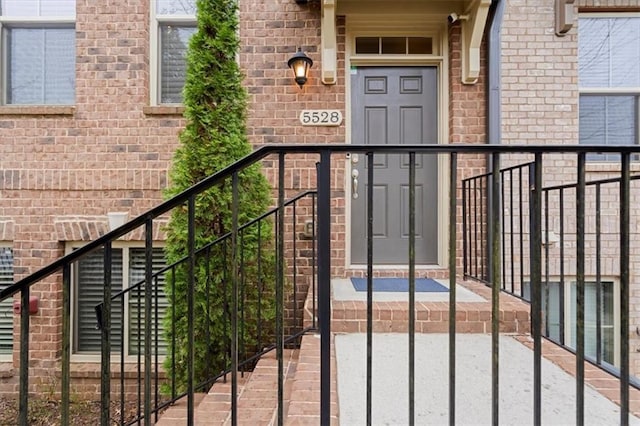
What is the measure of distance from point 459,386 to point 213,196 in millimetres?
1980

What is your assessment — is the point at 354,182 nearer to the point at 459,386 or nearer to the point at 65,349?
the point at 459,386

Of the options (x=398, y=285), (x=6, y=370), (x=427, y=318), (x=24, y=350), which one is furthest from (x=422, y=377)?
(x=6, y=370)

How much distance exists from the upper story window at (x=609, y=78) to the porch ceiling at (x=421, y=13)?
1159 millimetres

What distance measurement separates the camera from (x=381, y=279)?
3500mm

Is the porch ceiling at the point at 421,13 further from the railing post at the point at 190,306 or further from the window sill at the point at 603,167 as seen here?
the railing post at the point at 190,306

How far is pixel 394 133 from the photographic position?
381cm

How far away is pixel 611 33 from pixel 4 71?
236 inches

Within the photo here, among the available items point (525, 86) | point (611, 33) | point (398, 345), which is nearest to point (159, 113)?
point (398, 345)

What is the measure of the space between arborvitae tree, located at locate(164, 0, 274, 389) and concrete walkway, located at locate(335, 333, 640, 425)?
916 millimetres

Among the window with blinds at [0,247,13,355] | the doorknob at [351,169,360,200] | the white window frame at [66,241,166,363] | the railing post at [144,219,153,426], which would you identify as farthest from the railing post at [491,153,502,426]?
the window with blinds at [0,247,13,355]

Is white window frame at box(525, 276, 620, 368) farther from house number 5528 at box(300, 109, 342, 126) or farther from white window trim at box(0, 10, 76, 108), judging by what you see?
white window trim at box(0, 10, 76, 108)

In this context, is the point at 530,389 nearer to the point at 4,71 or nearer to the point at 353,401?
the point at 353,401

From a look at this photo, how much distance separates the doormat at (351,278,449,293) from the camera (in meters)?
3.04

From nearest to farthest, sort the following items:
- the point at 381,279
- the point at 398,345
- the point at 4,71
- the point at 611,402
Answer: the point at 611,402 < the point at 398,345 < the point at 381,279 < the point at 4,71
